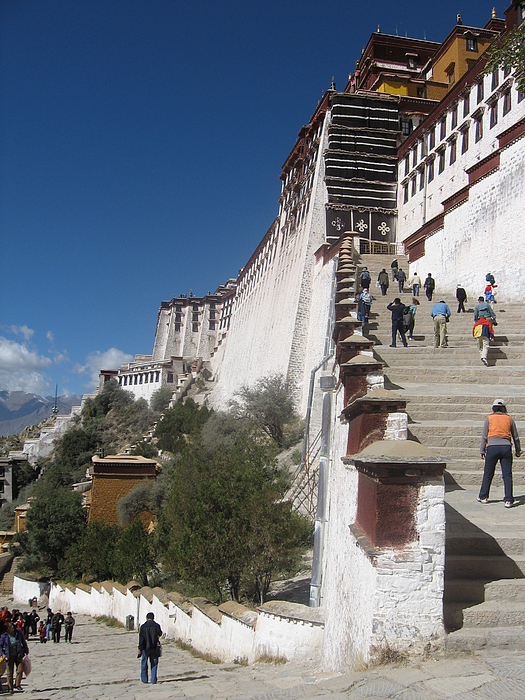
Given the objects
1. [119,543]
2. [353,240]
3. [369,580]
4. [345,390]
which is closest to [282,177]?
[353,240]

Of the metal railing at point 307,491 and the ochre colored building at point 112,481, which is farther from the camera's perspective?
the ochre colored building at point 112,481

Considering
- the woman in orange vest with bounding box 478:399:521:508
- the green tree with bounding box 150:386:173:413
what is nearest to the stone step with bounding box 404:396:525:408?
the woman in orange vest with bounding box 478:399:521:508

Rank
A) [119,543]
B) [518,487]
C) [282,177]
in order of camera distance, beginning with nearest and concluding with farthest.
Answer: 1. [518,487]
2. [119,543]
3. [282,177]

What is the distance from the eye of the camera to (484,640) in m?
4.09

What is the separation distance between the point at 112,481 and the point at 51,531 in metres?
4.01

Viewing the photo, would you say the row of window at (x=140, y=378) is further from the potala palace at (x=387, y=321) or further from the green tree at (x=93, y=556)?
the green tree at (x=93, y=556)

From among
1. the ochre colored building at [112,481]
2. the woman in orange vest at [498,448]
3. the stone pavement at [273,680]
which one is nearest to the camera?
the stone pavement at [273,680]

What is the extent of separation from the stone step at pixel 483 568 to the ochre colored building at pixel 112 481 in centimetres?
2861

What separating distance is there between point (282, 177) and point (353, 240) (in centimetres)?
1678

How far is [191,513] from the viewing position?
43.7 ft

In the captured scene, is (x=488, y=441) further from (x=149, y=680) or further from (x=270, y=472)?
(x=270, y=472)

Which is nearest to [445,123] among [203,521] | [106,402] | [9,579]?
[203,521]

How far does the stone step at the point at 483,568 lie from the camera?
4914 millimetres

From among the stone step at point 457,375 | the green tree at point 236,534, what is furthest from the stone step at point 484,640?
the green tree at point 236,534
